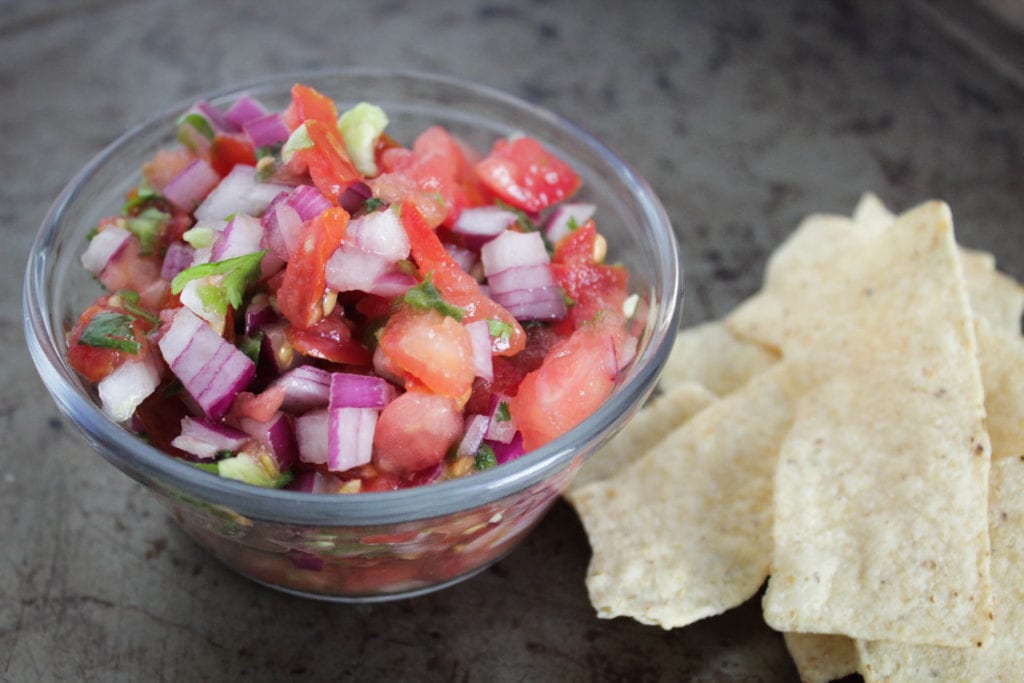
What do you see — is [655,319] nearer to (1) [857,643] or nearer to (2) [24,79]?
(1) [857,643]

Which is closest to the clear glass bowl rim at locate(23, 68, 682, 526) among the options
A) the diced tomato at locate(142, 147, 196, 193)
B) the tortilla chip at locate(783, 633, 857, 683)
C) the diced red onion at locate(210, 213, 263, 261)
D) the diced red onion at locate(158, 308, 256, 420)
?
the diced red onion at locate(158, 308, 256, 420)

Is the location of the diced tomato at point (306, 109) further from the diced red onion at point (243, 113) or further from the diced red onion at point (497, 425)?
the diced red onion at point (497, 425)

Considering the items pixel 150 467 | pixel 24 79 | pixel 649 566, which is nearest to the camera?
pixel 150 467

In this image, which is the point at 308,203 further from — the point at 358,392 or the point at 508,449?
the point at 508,449

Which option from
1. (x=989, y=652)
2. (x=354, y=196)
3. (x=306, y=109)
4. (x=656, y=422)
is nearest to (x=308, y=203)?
(x=354, y=196)

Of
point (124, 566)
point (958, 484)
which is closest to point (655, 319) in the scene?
→ point (958, 484)
